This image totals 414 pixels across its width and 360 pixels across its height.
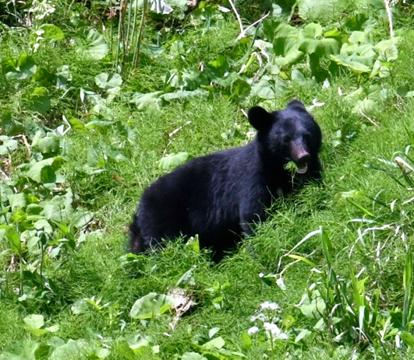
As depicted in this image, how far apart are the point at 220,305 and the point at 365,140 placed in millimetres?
1678

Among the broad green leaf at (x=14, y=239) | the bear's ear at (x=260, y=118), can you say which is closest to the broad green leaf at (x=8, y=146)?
the broad green leaf at (x=14, y=239)

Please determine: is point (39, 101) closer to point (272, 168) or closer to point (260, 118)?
point (260, 118)

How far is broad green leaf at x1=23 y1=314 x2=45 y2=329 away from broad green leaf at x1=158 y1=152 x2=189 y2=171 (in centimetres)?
197

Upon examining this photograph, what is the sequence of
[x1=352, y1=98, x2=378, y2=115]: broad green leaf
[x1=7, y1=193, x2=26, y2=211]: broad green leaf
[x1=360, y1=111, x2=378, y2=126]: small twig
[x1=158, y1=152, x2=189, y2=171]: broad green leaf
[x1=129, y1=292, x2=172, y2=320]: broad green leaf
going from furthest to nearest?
[x1=158, y1=152, x2=189, y2=171]: broad green leaf
[x1=7, y1=193, x2=26, y2=211]: broad green leaf
[x1=352, y1=98, x2=378, y2=115]: broad green leaf
[x1=360, y1=111, x2=378, y2=126]: small twig
[x1=129, y1=292, x2=172, y2=320]: broad green leaf

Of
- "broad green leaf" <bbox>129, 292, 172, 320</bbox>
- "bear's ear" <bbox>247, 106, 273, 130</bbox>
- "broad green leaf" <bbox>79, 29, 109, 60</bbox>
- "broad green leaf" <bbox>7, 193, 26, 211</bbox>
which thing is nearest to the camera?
"broad green leaf" <bbox>129, 292, 172, 320</bbox>

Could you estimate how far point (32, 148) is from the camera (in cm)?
957

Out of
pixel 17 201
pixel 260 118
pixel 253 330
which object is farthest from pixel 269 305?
pixel 17 201

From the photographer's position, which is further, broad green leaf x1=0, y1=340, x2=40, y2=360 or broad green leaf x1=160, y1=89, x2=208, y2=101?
broad green leaf x1=160, y1=89, x2=208, y2=101

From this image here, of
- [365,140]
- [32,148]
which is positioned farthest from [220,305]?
[32,148]

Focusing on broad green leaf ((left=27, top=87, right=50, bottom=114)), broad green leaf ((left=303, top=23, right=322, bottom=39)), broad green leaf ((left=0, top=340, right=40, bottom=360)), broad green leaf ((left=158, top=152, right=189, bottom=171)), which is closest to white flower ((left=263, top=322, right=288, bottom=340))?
broad green leaf ((left=0, top=340, right=40, bottom=360))

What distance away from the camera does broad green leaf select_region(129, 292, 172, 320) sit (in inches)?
281

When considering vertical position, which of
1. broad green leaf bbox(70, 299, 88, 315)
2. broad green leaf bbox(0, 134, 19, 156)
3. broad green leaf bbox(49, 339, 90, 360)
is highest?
broad green leaf bbox(0, 134, 19, 156)

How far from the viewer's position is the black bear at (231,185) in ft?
26.1

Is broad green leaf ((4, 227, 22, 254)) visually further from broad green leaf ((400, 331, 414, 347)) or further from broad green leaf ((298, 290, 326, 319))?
broad green leaf ((400, 331, 414, 347))
